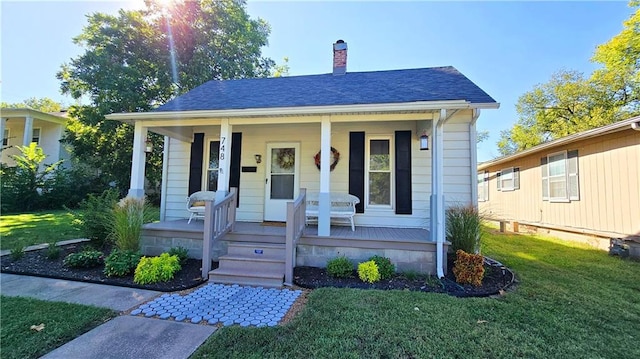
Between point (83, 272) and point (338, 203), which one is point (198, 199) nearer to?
point (83, 272)

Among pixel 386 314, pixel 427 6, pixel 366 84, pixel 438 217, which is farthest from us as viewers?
pixel 427 6

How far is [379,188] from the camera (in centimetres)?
604

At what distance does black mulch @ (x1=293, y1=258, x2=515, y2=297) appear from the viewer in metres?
3.77

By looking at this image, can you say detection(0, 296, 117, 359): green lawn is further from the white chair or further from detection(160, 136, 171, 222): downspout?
detection(160, 136, 171, 222): downspout

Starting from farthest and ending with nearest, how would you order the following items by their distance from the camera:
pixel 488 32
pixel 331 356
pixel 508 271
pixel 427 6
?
pixel 488 32
pixel 427 6
pixel 508 271
pixel 331 356

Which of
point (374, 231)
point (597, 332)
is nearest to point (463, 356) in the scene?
point (597, 332)

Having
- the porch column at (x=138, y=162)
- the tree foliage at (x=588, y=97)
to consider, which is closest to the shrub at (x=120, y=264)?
the porch column at (x=138, y=162)

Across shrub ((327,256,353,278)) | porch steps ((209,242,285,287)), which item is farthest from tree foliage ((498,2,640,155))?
porch steps ((209,242,285,287))

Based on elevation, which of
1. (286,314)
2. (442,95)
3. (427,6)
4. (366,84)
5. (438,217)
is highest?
(427,6)

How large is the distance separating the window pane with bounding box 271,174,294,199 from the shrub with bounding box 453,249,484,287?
12.2ft

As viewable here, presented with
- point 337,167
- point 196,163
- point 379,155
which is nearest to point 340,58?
point 379,155

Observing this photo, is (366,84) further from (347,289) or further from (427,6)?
(347,289)

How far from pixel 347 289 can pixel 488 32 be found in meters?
10.5

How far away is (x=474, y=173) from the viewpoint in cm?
531
